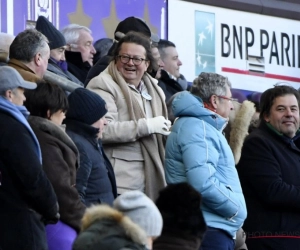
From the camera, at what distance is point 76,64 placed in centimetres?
1088

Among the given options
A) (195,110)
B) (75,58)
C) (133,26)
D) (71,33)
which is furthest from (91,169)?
(71,33)

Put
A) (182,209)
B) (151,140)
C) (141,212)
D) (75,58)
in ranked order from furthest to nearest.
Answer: (75,58) → (151,140) → (182,209) → (141,212)

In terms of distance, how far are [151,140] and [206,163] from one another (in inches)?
25.7

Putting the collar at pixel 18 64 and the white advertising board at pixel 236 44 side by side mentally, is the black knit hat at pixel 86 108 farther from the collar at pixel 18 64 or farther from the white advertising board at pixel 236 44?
the white advertising board at pixel 236 44

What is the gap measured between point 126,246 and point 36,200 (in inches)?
67.2

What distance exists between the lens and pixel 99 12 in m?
12.5

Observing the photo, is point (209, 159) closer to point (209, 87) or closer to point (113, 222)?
point (209, 87)

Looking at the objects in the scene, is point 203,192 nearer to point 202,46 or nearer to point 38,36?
point 38,36

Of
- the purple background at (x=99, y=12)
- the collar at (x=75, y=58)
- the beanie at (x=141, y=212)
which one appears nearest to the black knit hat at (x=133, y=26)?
the collar at (x=75, y=58)

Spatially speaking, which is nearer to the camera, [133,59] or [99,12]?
[133,59]

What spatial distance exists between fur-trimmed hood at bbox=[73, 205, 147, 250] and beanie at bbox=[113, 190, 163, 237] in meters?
0.15

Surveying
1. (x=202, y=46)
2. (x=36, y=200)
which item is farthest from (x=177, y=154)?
(x=202, y=46)

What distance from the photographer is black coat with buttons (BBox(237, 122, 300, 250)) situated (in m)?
9.12

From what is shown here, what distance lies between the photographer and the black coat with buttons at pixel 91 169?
7.87 meters
